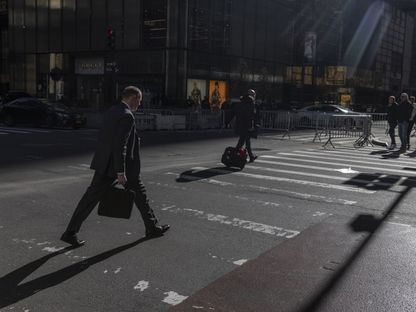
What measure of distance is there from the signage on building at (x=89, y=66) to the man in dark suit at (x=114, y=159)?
120ft

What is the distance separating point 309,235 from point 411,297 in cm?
213

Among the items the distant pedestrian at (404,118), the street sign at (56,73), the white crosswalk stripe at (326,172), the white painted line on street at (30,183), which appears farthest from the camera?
the street sign at (56,73)

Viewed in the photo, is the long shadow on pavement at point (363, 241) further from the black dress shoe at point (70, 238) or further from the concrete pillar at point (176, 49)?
the concrete pillar at point (176, 49)

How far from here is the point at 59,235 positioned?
6508mm

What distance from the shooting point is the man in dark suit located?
5.82 metres

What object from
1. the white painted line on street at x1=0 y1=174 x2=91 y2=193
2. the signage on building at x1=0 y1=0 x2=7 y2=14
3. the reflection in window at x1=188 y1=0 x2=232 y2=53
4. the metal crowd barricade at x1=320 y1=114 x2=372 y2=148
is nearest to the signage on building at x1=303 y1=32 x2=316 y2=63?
the reflection in window at x1=188 y1=0 x2=232 y2=53

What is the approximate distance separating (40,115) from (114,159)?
20.6 m

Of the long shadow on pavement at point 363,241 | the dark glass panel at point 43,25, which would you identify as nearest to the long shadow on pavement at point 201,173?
the long shadow on pavement at point 363,241

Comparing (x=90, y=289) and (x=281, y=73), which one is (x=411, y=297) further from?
(x=281, y=73)

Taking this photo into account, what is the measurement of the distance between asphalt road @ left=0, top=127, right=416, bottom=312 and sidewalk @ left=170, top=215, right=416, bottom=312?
0.02 metres

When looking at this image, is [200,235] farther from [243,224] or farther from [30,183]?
[30,183]

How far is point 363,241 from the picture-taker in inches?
257

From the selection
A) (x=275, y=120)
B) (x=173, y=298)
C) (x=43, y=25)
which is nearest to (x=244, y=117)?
(x=173, y=298)

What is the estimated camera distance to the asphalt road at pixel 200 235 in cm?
466
